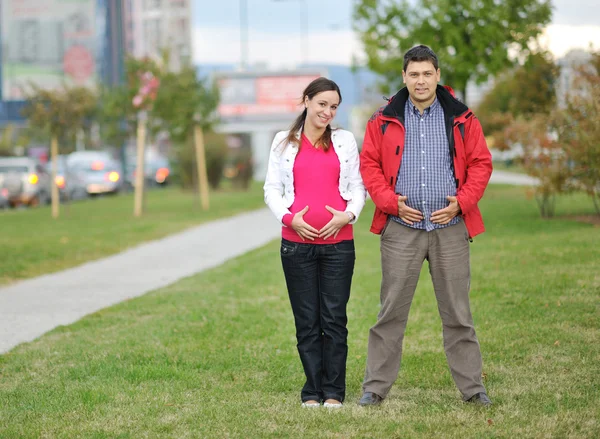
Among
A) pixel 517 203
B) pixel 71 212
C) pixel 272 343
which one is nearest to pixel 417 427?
pixel 272 343

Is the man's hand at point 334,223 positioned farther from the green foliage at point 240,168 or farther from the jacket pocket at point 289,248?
the green foliage at point 240,168

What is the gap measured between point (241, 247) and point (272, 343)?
25.7 ft

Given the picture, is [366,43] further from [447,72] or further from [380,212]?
[380,212]

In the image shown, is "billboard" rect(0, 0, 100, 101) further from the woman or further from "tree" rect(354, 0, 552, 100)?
the woman

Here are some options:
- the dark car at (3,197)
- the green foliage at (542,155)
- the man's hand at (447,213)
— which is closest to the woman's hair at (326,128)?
the man's hand at (447,213)

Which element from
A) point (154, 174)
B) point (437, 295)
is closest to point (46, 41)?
point (154, 174)

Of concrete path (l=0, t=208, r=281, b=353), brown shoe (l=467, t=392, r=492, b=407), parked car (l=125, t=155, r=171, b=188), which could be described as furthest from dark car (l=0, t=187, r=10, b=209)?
brown shoe (l=467, t=392, r=492, b=407)

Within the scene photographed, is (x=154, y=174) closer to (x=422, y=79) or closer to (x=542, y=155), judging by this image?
(x=542, y=155)

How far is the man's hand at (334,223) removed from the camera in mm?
5430

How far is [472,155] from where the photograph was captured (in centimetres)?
539

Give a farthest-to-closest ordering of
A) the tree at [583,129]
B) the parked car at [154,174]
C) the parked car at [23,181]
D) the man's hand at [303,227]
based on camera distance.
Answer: the parked car at [154,174] < the parked car at [23,181] < the tree at [583,129] < the man's hand at [303,227]

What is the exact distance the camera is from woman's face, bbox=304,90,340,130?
552 centimetres

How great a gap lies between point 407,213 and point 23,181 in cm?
2691

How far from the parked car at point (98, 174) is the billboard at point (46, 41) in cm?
2117
